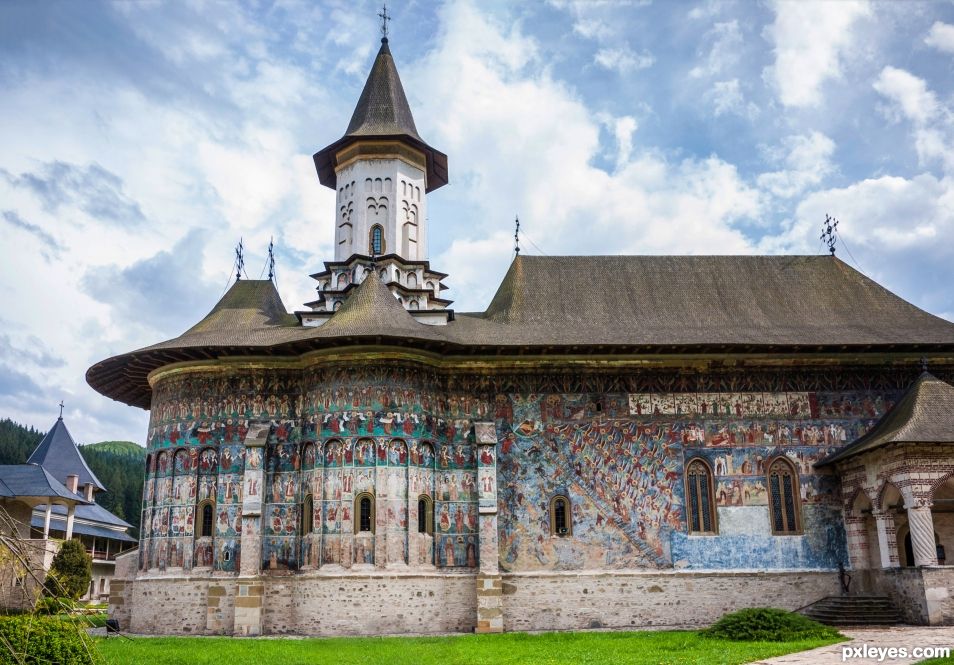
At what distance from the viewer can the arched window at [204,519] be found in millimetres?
19797

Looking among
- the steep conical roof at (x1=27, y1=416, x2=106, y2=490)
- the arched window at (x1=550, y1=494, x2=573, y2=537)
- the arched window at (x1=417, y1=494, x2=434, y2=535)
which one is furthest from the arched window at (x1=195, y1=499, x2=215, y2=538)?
the steep conical roof at (x1=27, y1=416, x2=106, y2=490)

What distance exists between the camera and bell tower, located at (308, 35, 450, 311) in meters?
24.2

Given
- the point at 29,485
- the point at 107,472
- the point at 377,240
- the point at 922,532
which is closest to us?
the point at 922,532

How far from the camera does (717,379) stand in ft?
67.5

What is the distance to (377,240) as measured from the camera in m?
24.9

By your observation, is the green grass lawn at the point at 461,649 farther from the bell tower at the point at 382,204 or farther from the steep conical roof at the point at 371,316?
the bell tower at the point at 382,204

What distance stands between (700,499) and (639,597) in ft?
8.96

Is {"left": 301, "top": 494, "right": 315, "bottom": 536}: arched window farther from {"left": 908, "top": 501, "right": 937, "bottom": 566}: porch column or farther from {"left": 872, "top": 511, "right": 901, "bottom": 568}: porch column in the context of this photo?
{"left": 908, "top": 501, "right": 937, "bottom": 566}: porch column

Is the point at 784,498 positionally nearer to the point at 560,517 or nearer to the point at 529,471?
the point at 560,517

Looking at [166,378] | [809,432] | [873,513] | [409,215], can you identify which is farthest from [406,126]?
[873,513]

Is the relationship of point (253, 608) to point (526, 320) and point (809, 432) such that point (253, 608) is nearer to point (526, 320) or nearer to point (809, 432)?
point (526, 320)

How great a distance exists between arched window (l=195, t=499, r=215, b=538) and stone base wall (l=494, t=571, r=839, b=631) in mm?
7023

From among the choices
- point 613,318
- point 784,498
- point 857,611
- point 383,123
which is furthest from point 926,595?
point 383,123

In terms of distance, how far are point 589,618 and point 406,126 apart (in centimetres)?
1543
